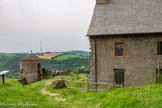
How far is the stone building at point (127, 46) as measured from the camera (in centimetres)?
1645

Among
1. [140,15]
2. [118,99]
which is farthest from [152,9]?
[118,99]

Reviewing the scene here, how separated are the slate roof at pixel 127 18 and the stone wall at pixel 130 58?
714 millimetres

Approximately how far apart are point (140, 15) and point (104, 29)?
14.8ft

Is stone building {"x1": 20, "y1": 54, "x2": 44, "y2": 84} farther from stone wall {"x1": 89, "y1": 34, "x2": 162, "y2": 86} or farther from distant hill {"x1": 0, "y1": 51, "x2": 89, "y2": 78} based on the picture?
distant hill {"x1": 0, "y1": 51, "x2": 89, "y2": 78}

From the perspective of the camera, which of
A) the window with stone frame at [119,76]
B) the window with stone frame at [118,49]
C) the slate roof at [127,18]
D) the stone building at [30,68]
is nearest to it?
the slate roof at [127,18]

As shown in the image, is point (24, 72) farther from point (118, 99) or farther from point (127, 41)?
point (118, 99)

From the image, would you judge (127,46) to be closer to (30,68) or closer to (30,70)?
(30,68)

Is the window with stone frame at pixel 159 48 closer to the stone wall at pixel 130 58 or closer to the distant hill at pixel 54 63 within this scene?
the stone wall at pixel 130 58

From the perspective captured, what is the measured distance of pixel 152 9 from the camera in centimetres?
1858

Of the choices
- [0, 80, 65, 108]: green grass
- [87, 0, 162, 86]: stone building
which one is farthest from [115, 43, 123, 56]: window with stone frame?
[0, 80, 65, 108]: green grass

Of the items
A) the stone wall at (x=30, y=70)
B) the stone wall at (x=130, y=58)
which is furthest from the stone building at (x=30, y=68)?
the stone wall at (x=130, y=58)

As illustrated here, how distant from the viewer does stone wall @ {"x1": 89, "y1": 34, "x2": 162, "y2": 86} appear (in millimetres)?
16469

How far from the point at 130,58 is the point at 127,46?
4.15ft

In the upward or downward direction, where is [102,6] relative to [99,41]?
upward
